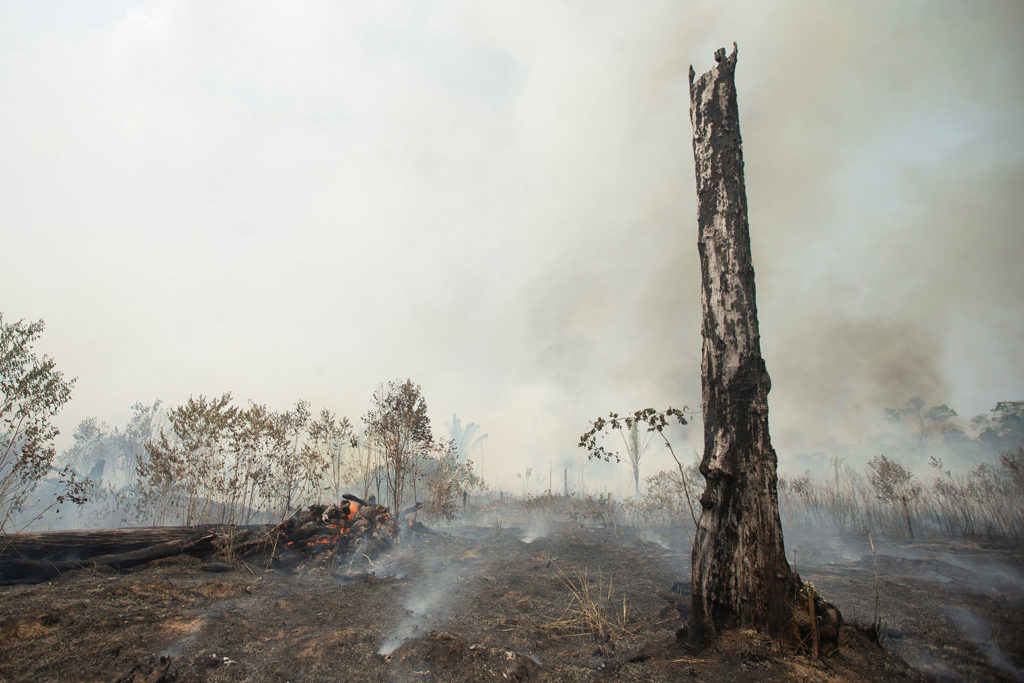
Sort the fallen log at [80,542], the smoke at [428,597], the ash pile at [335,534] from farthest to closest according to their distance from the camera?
the ash pile at [335,534] → the fallen log at [80,542] → the smoke at [428,597]

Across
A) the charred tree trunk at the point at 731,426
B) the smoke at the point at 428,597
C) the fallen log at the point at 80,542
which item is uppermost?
the charred tree trunk at the point at 731,426

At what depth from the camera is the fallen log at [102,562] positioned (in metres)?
6.57

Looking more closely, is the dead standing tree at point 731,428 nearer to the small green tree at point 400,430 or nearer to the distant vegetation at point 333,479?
the distant vegetation at point 333,479

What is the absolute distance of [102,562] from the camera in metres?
7.29

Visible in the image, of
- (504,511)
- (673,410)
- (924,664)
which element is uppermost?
(673,410)

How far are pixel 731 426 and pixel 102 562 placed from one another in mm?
10959

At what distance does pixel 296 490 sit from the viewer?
1284 cm

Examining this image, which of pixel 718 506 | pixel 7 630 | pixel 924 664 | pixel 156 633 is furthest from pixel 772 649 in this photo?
pixel 7 630

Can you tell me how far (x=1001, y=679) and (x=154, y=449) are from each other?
16127 millimetres

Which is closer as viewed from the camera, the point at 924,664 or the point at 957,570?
the point at 924,664

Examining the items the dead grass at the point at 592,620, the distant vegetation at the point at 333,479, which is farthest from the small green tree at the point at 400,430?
the dead grass at the point at 592,620

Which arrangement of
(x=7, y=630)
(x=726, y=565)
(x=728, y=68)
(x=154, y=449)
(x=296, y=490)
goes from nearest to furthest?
(x=726, y=565), (x=7, y=630), (x=728, y=68), (x=154, y=449), (x=296, y=490)

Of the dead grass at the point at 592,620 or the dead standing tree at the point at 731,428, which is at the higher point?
the dead standing tree at the point at 731,428

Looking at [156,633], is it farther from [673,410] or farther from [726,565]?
[673,410]
